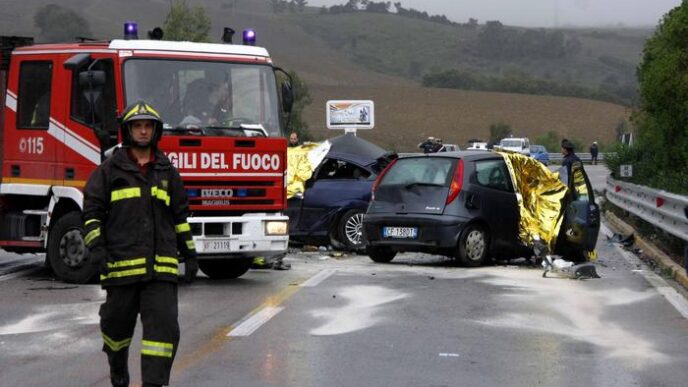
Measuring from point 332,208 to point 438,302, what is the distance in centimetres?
642

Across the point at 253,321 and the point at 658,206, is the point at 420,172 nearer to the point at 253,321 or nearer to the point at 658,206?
the point at 658,206

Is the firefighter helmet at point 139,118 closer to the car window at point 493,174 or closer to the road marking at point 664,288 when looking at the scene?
the road marking at point 664,288

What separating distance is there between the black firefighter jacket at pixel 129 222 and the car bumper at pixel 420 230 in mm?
9224

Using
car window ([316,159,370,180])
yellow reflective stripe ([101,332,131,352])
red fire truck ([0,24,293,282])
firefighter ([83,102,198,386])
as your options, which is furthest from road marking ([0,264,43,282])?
firefighter ([83,102,198,386])

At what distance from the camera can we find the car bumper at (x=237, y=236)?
1384 centimetres

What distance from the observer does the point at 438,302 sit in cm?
1288

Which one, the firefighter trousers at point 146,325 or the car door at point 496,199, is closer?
the firefighter trousers at point 146,325

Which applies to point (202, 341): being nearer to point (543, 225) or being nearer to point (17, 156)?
point (17, 156)

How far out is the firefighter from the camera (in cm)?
731

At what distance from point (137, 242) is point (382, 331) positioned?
12.9 ft

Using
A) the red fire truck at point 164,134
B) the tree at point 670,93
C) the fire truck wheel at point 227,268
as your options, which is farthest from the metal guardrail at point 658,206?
the fire truck wheel at point 227,268

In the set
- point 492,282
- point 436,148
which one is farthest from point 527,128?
point 492,282

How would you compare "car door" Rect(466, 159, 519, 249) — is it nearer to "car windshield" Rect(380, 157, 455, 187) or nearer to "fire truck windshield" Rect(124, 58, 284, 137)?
"car windshield" Rect(380, 157, 455, 187)

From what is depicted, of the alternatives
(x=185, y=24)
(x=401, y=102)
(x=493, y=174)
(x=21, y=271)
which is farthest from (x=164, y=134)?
(x=401, y=102)
